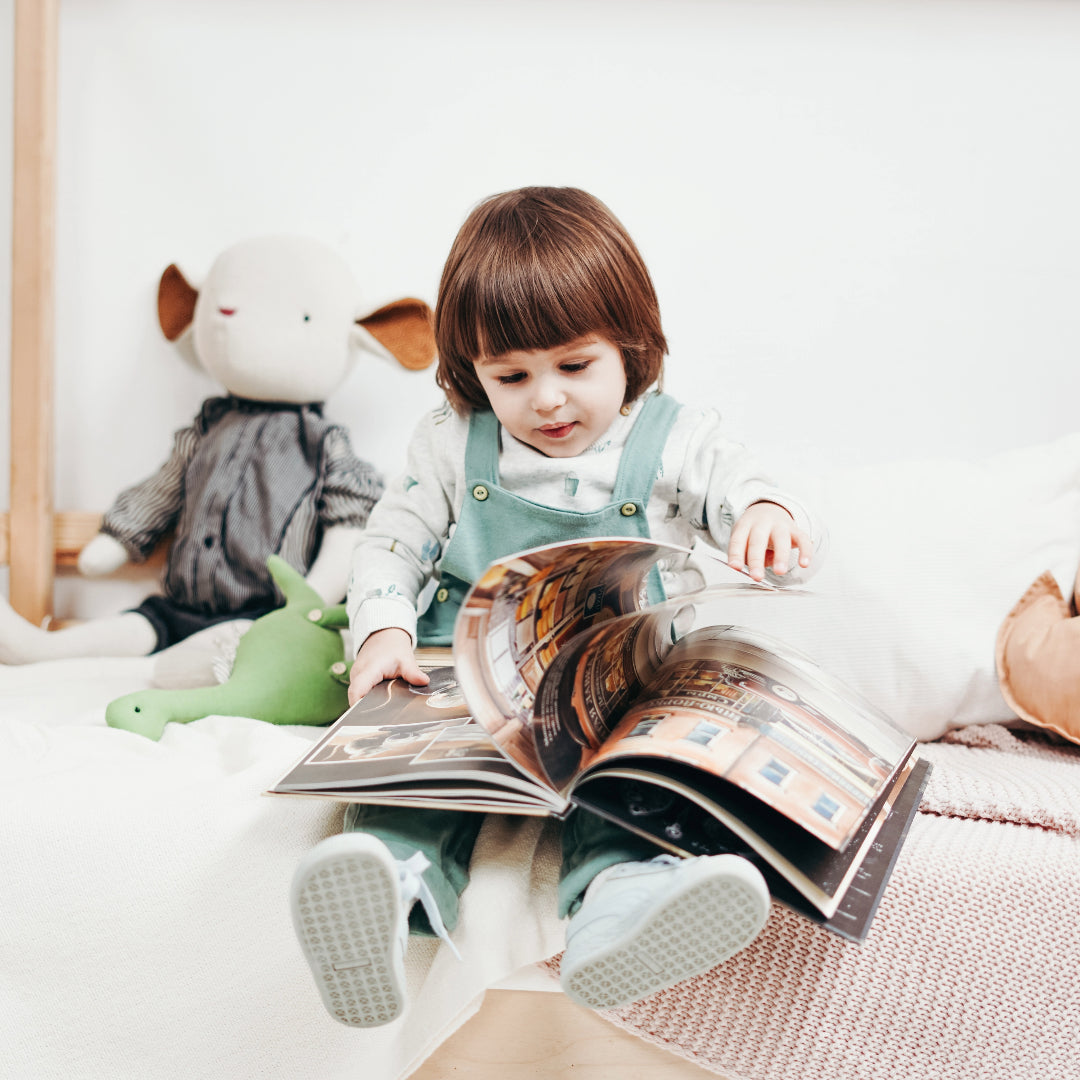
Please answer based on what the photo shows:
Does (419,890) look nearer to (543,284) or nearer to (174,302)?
(543,284)

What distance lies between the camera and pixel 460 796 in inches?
19.2

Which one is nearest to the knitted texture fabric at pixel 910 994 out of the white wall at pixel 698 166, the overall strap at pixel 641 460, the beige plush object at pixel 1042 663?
the beige plush object at pixel 1042 663

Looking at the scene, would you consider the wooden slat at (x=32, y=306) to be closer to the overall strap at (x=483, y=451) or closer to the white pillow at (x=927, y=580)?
the overall strap at (x=483, y=451)

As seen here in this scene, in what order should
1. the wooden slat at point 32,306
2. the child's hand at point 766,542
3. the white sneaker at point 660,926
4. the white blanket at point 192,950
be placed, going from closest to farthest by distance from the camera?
the white sneaker at point 660,926
the white blanket at point 192,950
the child's hand at point 766,542
the wooden slat at point 32,306

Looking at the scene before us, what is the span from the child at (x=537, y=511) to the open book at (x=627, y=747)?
42 millimetres

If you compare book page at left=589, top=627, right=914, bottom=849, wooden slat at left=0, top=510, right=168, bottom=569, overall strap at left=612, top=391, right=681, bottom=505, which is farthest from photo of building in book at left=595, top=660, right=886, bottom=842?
wooden slat at left=0, top=510, right=168, bottom=569

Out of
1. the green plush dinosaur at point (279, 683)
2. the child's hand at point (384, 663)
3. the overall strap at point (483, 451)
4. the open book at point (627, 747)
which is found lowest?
the green plush dinosaur at point (279, 683)

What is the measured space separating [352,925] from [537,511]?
1.33ft

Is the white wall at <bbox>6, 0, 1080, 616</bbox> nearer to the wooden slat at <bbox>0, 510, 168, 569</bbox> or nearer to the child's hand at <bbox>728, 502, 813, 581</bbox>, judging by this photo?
the wooden slat at <bbox>0, 510, 168, 569</bbox>

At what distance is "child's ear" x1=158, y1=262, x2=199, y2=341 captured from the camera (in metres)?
1.10

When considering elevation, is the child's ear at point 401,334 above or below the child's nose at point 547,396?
below

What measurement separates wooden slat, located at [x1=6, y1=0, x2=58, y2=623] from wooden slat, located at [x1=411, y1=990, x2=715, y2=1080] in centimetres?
86

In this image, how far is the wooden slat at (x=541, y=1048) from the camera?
553mm

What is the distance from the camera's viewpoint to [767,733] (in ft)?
1.64
